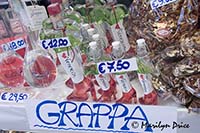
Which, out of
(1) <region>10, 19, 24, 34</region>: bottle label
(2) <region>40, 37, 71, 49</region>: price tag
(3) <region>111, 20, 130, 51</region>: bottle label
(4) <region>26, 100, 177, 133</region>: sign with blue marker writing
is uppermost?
(1) <region>10, 19, 24, 34</region>: bottle label

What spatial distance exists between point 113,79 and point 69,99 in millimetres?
119

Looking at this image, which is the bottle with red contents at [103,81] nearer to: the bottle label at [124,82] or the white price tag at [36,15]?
the bottle label at [124,82]

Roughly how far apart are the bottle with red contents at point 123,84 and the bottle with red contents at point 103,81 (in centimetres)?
2

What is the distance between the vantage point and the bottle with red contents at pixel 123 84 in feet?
2.65

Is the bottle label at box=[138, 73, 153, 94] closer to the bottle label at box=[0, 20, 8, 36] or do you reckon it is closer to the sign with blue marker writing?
the sign with blue marker writing

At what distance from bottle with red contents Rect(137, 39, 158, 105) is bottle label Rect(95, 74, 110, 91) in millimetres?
78

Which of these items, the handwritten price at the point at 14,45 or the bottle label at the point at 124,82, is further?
the handwritten price at the point at 14,45

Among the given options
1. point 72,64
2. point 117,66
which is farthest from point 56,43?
point 117,66

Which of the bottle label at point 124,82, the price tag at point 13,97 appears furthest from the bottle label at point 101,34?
the price tag at point 13,97

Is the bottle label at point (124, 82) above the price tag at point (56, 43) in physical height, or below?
below

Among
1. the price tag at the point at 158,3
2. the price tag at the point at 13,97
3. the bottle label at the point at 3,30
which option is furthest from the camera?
the bottle label at the point at 3,30

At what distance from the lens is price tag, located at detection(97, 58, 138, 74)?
78cm

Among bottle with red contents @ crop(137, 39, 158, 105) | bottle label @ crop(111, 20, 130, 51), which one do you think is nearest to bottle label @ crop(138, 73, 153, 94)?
bottle with red contents @ crop(137, 39, 158, 105)

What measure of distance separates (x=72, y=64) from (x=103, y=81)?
0.29 feet
